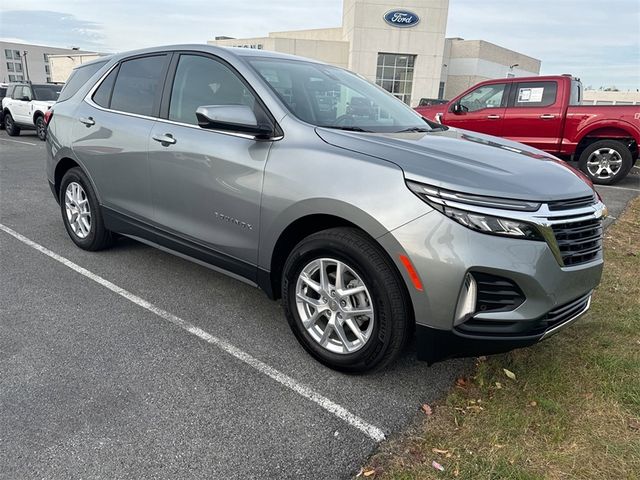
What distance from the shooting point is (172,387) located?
8.77 ft

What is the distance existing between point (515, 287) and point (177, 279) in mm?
2848

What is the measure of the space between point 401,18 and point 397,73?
156 inches

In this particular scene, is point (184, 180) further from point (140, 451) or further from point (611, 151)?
point (611, 151)

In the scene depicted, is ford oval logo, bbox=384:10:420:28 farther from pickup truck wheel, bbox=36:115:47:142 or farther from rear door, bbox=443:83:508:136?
rear door, bbox=443:83:508:136

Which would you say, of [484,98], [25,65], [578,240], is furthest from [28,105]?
[25,65]

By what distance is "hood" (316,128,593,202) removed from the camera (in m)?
2.34

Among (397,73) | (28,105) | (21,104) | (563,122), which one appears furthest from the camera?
(397,73)

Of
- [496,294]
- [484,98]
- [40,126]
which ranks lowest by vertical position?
[40,126]

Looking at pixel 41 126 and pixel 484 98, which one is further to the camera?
pixel 41 126

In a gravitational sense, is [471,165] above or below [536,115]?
above

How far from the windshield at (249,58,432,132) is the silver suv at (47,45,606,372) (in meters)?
0.02

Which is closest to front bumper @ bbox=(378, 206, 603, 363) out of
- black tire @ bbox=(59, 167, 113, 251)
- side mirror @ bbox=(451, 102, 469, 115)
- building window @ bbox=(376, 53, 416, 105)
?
black tire @ bbox=(59, 167, 113, 251)

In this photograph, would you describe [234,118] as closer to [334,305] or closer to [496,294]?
[334,305]

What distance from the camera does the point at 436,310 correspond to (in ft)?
7.65
